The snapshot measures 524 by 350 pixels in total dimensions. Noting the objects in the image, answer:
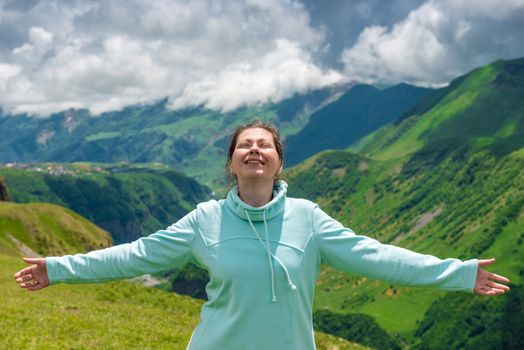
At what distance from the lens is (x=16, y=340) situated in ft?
60.5

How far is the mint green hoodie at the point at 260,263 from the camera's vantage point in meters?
8.17

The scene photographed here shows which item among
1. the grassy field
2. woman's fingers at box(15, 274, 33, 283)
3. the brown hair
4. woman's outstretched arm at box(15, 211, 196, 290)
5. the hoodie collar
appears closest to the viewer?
the hoodie collar

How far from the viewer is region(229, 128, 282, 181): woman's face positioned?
28.8ft

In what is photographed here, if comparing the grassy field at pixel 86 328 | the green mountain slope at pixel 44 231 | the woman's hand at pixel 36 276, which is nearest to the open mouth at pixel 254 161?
the woman's hand at pixel 36 276

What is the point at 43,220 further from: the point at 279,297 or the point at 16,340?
the point at 279,297

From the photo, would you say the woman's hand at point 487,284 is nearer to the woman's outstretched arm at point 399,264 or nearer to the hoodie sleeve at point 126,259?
the woman's outstretched arm at point 399,264

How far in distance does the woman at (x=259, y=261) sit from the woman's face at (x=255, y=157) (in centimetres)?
2

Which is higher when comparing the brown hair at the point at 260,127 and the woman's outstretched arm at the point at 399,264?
the brown hair at the point at 260,127

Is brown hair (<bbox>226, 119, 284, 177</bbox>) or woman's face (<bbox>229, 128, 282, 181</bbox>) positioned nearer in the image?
woman's face (<bbox>229, 128, 282, 181</bbox>)

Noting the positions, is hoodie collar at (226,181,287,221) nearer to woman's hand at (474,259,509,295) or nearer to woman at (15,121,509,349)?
woman at (15,121,509,349)

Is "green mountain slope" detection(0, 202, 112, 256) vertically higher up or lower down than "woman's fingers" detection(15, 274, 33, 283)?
lower down

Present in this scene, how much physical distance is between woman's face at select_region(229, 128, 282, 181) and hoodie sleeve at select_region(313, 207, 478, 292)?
3.63ft

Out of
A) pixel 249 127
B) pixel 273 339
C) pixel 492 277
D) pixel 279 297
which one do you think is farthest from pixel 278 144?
pixel 492 277

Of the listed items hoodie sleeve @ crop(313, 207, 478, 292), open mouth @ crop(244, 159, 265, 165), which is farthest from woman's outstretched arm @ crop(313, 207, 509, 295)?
open mouth @ crop(244, 159, 265, 165)
